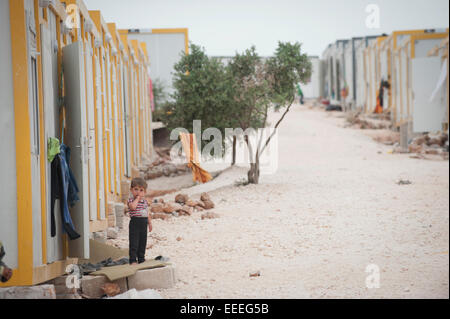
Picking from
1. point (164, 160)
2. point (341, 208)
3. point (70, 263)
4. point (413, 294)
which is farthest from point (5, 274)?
point (164, 160)

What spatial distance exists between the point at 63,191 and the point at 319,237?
3.33 m

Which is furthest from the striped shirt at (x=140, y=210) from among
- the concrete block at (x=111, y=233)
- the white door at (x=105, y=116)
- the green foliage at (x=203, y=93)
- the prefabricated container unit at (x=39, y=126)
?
the green foliage at (x=203, y=93)

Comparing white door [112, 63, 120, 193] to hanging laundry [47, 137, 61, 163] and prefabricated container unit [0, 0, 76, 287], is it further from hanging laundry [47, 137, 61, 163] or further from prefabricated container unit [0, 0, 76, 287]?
prefabricated container unit [0, 0, 76, 287]

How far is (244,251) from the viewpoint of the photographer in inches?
268

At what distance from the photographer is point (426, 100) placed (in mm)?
17938

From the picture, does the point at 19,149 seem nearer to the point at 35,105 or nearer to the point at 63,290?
the point at 35,105

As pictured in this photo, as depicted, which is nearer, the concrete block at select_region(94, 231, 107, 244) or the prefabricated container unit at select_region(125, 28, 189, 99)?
the concrete block at select_region(94, 231, 107, 244)

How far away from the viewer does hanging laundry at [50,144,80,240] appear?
511 cm

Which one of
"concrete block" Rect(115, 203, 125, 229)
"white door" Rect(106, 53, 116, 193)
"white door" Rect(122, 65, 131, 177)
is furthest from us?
"white door" Rect(122, 65, 131, 177)

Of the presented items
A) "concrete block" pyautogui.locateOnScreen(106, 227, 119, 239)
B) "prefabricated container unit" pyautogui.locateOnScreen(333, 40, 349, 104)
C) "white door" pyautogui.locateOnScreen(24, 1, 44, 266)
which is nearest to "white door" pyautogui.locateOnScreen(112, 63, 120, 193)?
"concrete block" pyautogui.locateOnScreen(106, 227, 119, 239)

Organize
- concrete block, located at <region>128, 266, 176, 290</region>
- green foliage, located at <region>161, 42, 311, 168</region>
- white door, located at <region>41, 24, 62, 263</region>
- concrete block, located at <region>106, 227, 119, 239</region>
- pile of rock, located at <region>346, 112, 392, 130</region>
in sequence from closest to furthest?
white door, located at <region>41, 24, 62, 263</region>
concrete block, located at <region>128, 266, 176, 290</region>
concrete block, located at <region>106, 227, 119, 239</region>
green foliage, located at <region>161, 42, 311, 168</region>
pile of rock, located at <region>346, 112, 392, 130</region>

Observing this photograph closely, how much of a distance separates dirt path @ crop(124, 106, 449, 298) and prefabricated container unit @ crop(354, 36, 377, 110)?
1618 centimetres

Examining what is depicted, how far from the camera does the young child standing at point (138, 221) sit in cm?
577
